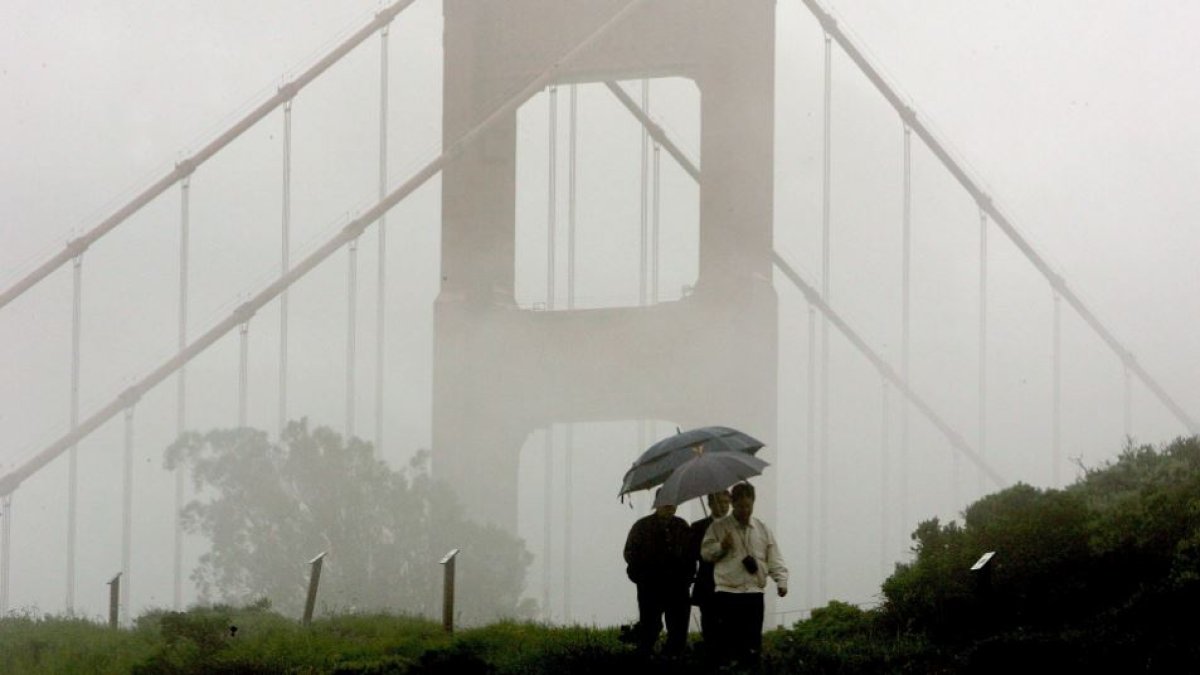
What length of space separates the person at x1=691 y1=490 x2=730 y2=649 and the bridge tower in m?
28.3

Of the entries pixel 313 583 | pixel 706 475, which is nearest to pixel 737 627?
pixel 706 475

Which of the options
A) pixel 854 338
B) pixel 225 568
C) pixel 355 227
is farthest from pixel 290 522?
pixel 854 338

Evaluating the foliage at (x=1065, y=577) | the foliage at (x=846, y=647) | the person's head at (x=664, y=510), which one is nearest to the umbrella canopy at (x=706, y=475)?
the person's head at (x=664, y=510)

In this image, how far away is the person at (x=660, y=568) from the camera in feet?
49.9

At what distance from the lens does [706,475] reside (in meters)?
15.1

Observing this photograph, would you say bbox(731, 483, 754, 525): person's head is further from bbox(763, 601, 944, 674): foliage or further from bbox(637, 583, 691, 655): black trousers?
bbox(763, 601, 944, 674): foliage

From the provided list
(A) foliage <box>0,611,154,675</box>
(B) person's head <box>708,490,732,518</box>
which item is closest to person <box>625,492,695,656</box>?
(B) person's head <box>708,490,732,518</box>

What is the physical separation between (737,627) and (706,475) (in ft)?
3.39

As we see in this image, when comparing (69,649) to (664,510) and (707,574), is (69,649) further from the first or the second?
(707,574)

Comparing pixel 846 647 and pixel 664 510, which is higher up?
pixel 664 510

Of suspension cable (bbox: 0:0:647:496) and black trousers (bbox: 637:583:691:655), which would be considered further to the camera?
suspension cable (bbox: 0:0:647:496)

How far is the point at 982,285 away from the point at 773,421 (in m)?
4.91

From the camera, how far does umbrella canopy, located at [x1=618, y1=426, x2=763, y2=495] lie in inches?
618

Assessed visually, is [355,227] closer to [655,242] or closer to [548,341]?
[548,341]
